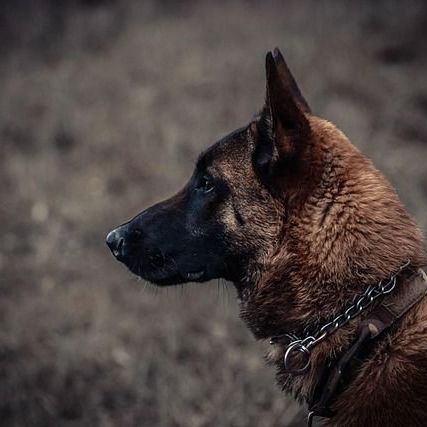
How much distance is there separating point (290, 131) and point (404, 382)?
101cm

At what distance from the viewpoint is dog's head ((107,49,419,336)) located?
245cm

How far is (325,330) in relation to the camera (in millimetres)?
2422

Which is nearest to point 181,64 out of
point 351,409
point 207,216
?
point 207,216

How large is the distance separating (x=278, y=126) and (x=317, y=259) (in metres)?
0.53

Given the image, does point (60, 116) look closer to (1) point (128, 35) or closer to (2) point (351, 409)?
(1) point (128, 35)

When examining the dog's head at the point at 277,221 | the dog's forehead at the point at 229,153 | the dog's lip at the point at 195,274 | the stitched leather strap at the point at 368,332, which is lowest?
the stitched leather strap at the point at 368,332

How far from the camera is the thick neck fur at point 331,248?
94.9 inches

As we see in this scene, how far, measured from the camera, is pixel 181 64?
411 inches

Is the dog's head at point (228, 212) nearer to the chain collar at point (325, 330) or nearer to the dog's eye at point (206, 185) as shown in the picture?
the dog's eye at point (206, 185)

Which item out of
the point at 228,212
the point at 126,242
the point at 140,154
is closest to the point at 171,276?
the point at 126,242

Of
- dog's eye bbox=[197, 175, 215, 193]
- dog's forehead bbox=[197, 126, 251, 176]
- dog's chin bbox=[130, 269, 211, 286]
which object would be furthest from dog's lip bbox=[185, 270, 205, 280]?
dog's forehead bbox=[197, 126, 251, 176]

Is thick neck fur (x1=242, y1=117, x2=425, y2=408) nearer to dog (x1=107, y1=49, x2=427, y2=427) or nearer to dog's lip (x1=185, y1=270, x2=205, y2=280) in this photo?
dog (x1=107, y1=49, x2=427, y2=427)

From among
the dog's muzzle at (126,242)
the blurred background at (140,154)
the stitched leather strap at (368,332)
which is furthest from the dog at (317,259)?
the blurred background at (140,154)

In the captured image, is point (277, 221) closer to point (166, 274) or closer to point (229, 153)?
point (229, 153)
